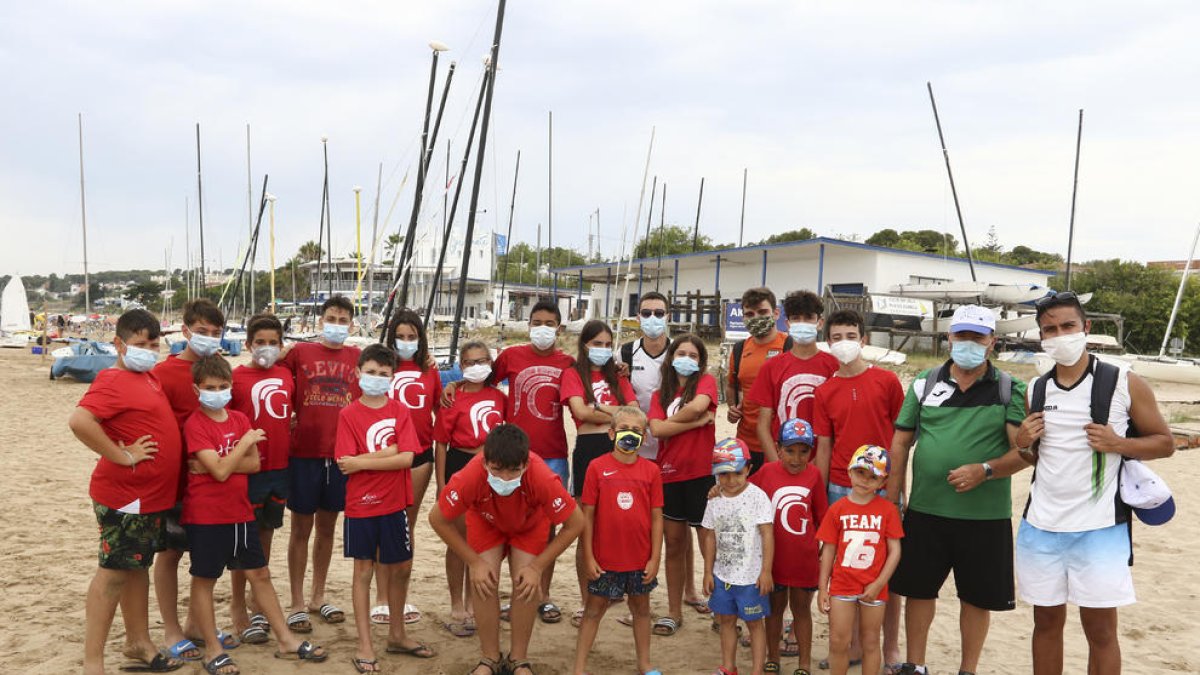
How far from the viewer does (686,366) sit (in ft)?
17.7

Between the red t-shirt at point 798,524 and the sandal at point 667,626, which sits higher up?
the red t-shirt at point 798,524

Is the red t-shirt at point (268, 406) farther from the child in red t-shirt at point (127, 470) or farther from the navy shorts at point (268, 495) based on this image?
the child in red t-shirt at point (127, 470)

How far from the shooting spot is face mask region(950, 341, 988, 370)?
4320 millimetres

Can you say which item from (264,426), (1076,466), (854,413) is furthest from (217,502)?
(1076,466)

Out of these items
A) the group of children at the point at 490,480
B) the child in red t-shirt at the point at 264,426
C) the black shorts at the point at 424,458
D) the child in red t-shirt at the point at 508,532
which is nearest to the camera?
the group of children at the point at 490,480

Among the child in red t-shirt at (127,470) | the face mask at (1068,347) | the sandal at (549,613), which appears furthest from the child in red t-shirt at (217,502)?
the face mask at (1068,347)

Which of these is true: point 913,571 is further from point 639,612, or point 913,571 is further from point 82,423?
point 82,423

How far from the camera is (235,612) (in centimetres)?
525

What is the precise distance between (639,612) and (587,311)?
40.0 m

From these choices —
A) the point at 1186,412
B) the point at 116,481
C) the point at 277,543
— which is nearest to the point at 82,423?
the point at 116,481

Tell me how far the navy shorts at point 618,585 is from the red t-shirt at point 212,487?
7.24 ft

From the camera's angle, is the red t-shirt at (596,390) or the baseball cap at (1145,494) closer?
the baseball cap at (1145,494)

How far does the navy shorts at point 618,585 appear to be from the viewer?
15.1 feet

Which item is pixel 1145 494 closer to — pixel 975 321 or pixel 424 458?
pixel 975 321
